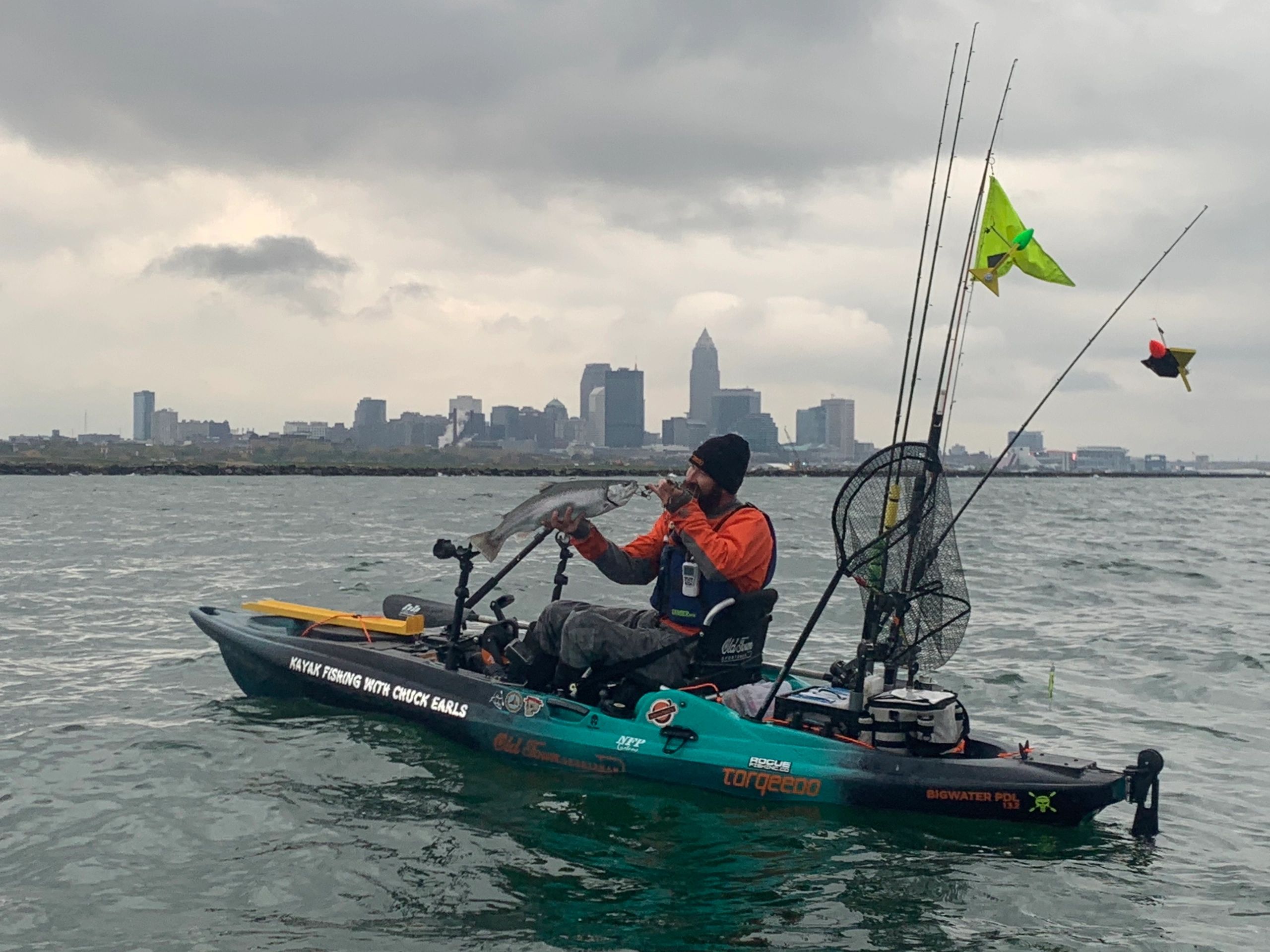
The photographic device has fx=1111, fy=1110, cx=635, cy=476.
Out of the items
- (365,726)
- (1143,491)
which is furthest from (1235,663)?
(1143,491)

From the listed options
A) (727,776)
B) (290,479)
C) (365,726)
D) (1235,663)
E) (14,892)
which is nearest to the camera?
(14,892)

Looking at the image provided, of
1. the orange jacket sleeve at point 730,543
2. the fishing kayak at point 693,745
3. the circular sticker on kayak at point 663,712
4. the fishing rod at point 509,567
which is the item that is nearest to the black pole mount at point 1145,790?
the fishing kayak at point 693,745

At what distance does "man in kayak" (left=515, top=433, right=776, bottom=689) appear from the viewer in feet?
23.7

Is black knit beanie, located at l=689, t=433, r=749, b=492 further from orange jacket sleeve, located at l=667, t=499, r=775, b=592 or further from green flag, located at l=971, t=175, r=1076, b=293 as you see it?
green flag, located at l=971, t=175, r=1076, b=293

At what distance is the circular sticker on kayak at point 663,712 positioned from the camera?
7.38 meters

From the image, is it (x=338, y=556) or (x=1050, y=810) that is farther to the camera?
(x=338, y=556)

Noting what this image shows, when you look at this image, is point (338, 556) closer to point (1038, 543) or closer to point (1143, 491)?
point (1038, 543)

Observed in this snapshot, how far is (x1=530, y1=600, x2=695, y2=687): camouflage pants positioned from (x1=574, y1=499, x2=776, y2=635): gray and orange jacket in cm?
13

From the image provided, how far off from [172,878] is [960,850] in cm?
437

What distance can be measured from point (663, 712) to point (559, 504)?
1.55 metres

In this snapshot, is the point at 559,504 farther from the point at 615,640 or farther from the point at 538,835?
the point at 538,835

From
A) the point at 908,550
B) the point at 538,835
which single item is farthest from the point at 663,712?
the point at 908,550

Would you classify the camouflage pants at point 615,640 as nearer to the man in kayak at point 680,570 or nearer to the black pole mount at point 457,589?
the man in kayak at point 680,570

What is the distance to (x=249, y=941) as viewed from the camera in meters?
5.16
